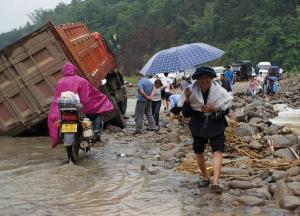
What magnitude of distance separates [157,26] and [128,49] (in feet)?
22.1

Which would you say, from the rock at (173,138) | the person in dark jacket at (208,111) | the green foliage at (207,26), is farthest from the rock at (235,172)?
the green foliage at (207,26)

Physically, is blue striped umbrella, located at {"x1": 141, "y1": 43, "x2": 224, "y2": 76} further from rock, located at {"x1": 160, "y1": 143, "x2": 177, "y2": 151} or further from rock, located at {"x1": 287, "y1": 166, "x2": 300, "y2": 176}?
rock, located at {"x1": 287, "y1": 166, "x2": 300, "y2": 176}

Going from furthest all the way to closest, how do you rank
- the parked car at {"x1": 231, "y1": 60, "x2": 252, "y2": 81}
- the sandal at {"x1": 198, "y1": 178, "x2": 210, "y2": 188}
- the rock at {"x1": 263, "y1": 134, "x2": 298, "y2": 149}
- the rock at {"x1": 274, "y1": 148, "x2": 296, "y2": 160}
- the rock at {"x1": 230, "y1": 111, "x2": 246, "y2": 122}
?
1. the parked car at {"x1": 231, "y1": 60, "x2": 252, "y2": 81}
2. the rock at {"x1": 230, "y1": 111, "x2": 246, "y2": 122}
3. the rock at {"x1": 263, "y1": 134, "x2": 298, "y2": 149}
4. the rock at {"x1": 274, "y1": 148, "x2": 296, "y2": 160}
5. the sandal at {"x1": 198, "y1": 178, "x2": 210, "y2": 188}

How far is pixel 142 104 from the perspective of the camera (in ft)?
41.3

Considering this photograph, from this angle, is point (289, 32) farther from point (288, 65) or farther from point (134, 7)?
point (134, 7)

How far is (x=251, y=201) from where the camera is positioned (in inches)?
217

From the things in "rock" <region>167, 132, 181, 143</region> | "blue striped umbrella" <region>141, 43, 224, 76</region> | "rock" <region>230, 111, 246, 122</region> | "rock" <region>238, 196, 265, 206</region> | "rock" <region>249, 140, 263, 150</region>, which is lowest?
"rock" <region>230, 111, 246, 122</region>

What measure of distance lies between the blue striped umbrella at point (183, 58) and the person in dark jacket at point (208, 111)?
70.9 inches

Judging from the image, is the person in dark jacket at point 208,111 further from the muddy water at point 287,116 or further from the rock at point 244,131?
the muddy water at point 287,116

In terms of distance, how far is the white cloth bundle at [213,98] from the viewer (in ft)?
20.0

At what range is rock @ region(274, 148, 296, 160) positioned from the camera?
799 centimetres

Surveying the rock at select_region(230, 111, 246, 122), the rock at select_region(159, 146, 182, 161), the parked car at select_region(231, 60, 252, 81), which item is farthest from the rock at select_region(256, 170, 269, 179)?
the parked car at select_region(231, 60, 252, 81)

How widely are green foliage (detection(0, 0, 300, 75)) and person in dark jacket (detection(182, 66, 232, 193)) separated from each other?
140ft

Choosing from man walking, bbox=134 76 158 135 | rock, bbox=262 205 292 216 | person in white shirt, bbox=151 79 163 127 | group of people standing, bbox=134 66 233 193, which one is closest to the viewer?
rock, bbox=262 205 292 216
